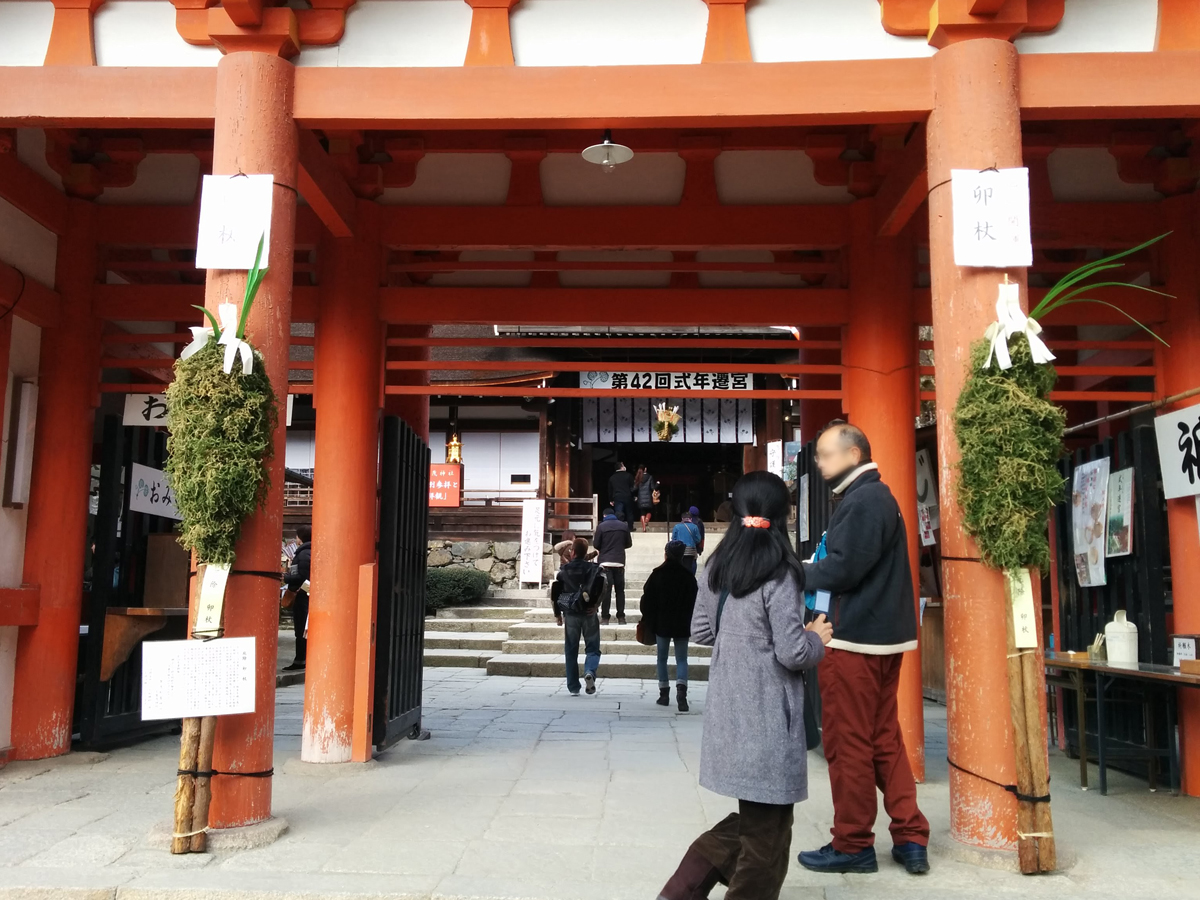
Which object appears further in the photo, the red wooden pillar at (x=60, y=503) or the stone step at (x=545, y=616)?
the stone step at (x=545, y=616)

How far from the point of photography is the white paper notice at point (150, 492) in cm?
734

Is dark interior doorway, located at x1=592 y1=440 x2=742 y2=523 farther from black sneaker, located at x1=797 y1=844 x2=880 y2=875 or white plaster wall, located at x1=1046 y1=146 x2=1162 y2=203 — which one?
black sneaker, located at x1=797 y1=844 x2=880 y2=875

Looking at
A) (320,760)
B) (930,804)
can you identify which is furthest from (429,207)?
(930,804)

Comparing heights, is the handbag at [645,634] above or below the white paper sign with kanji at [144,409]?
below

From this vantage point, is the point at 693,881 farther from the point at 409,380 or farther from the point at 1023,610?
the point at 409,380

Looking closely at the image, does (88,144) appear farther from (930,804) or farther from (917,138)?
(930,804)

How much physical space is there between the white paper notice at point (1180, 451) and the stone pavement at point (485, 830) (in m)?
1.75

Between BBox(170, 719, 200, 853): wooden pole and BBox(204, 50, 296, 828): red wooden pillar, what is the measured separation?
142mm

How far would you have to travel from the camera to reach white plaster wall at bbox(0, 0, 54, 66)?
5367 mm

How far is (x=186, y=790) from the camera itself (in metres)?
4.37

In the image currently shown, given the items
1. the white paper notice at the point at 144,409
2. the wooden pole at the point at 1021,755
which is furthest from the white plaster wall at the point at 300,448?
the wooden pole at the point at 1021,755

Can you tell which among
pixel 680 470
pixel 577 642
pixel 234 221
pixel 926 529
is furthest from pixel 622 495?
pixel 234 221

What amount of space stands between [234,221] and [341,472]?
2.18 meters

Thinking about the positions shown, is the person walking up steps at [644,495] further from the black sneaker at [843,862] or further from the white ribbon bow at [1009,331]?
the black sneaker at [843,862]
